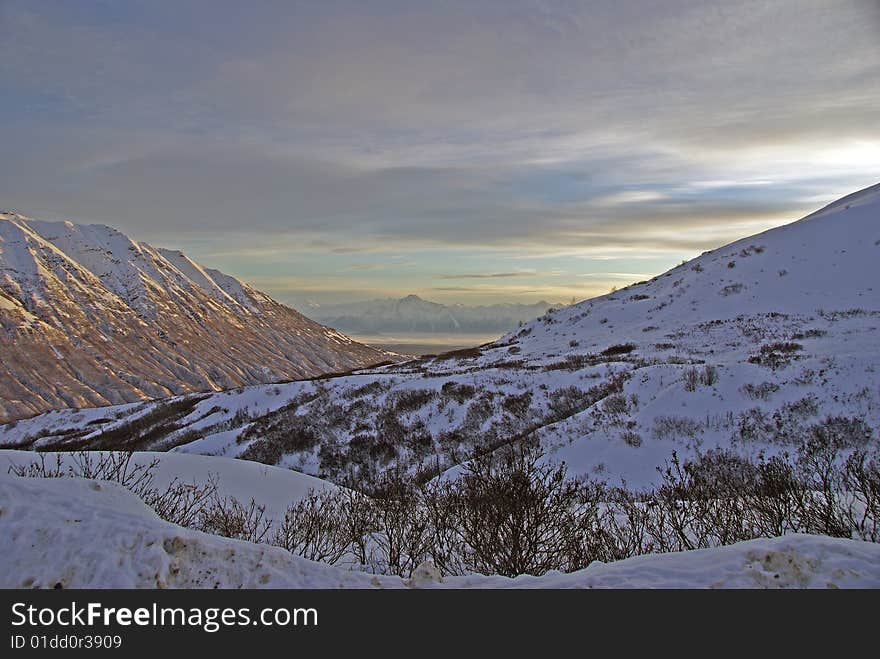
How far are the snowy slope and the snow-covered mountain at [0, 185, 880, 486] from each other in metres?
7.84

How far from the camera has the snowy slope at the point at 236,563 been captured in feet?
13.1

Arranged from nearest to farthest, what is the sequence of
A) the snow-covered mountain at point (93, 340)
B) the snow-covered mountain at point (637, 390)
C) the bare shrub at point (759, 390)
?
the snow-covered mountain at point (637, 390)
the bare shrub at point (759, 390)
the snow-covered mountain at point (93, 340)

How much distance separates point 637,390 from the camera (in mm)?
16562

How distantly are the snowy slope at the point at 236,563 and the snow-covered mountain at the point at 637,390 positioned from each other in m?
7.84

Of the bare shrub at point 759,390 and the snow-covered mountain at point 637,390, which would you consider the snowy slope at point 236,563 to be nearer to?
the snow-covered mountain at point 637,390

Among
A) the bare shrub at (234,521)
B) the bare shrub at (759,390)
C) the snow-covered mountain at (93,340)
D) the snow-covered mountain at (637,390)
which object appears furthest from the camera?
the snow-covered mountain at (93,340)

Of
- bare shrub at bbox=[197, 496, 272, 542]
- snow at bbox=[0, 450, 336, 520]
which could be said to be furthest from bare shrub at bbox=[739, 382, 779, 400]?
bare shrub at bbox=[197, 496, 272, 542]

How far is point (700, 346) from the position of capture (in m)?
25.6

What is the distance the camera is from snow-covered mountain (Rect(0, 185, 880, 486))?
1329 centimetres

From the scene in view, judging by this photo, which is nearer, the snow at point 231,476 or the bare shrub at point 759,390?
the snow at point 231,476

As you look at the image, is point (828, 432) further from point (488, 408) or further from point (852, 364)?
point (488, 408)

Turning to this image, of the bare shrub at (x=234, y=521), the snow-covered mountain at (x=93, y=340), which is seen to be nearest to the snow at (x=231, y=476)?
the bare shrub at (x=234, y=521)

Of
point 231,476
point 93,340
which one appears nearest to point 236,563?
point 231,476
